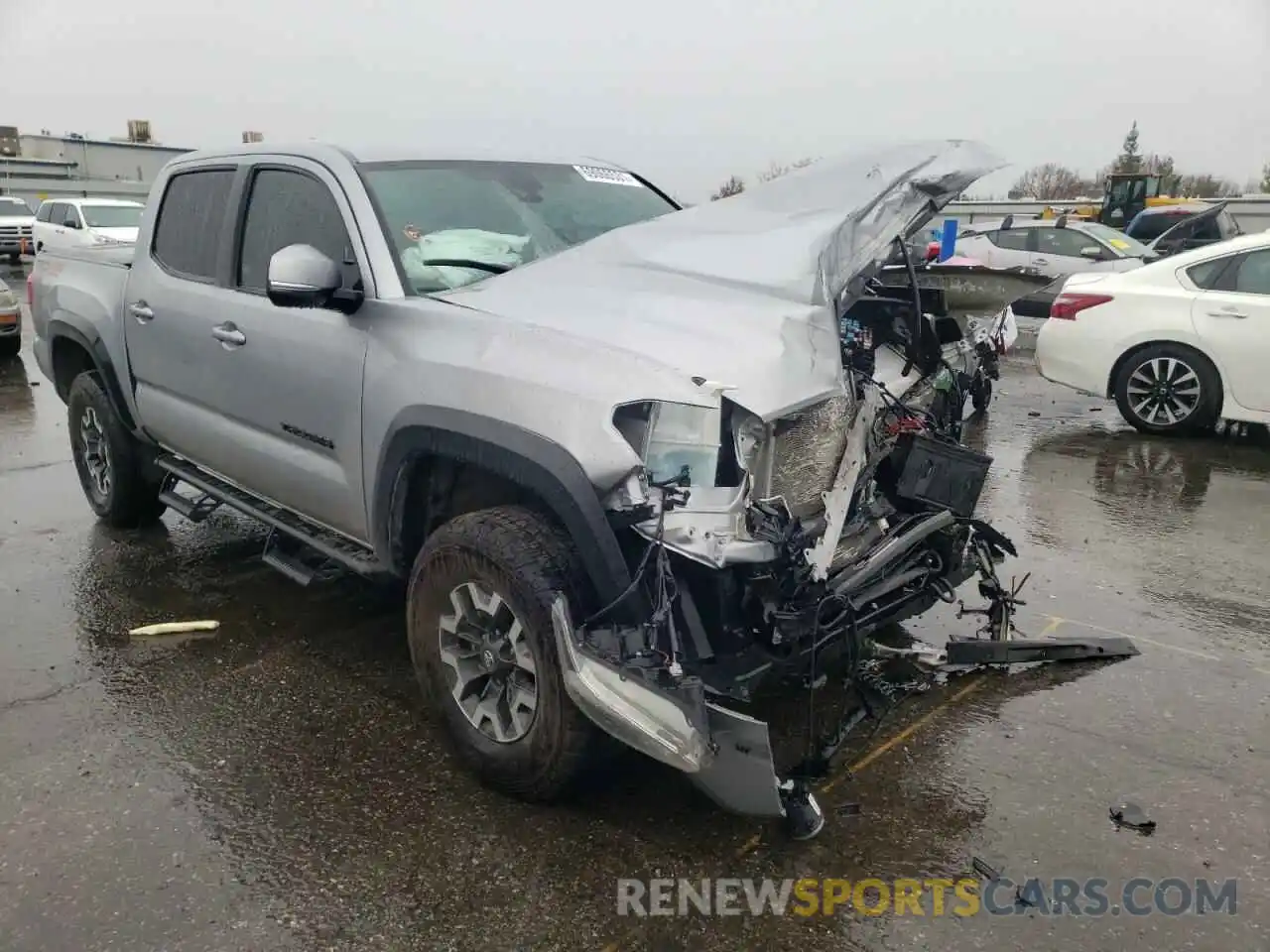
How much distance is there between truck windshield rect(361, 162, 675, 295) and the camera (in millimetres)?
3482

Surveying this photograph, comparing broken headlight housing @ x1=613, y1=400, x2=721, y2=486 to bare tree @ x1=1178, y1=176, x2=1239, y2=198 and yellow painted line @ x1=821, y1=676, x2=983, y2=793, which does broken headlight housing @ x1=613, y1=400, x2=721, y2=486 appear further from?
bare tree @ x1=1178, y1=176, x2=1239, y2=198

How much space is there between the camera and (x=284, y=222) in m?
3.95

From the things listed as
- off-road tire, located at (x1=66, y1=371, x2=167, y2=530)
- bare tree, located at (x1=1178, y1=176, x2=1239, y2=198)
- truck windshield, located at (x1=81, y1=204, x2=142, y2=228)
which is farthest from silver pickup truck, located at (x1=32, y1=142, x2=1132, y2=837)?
bare tree, located at (x1=1178, y1=176, x2=1239, y2=198)

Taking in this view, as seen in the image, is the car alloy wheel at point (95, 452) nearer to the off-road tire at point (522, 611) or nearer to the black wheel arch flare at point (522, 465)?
the black wheel arch flare at point (522, 465)

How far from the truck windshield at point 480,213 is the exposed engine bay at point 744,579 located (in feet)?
4.04

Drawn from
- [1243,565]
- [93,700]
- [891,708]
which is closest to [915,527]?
[891,708]

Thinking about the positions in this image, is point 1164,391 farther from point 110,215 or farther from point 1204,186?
point 1204,186

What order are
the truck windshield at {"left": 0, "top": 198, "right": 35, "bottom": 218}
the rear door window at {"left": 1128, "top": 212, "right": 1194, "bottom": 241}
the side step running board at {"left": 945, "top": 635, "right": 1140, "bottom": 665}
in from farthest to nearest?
1. the truck windshield at {"left": 0, "top": 198, "right": 35, "bottom": 218}
2. the rear door window at {"left": 1128, "top": 212, "right": 1194, "bottom": 241}
3. the side step running board at {"left": 945, "top": 635, "right": 1140, "bottom": 665}

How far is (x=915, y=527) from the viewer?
3.22 metres

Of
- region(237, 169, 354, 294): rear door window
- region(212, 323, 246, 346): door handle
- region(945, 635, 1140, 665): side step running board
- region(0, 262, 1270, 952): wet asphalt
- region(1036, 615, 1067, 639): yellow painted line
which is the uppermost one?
region(237, 169, 354, 294): rear door window

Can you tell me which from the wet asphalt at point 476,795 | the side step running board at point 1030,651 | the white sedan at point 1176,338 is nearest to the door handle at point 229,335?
the wet asphalt at point 476,795

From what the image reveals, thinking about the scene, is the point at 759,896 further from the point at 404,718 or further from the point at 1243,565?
the point at 1243,565

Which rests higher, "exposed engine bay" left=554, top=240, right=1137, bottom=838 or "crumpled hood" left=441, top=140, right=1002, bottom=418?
"crumpled hood" left=441, top=140, right=1002, bottom=418

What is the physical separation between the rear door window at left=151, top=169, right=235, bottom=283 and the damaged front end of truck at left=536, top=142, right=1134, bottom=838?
83.0 inches
